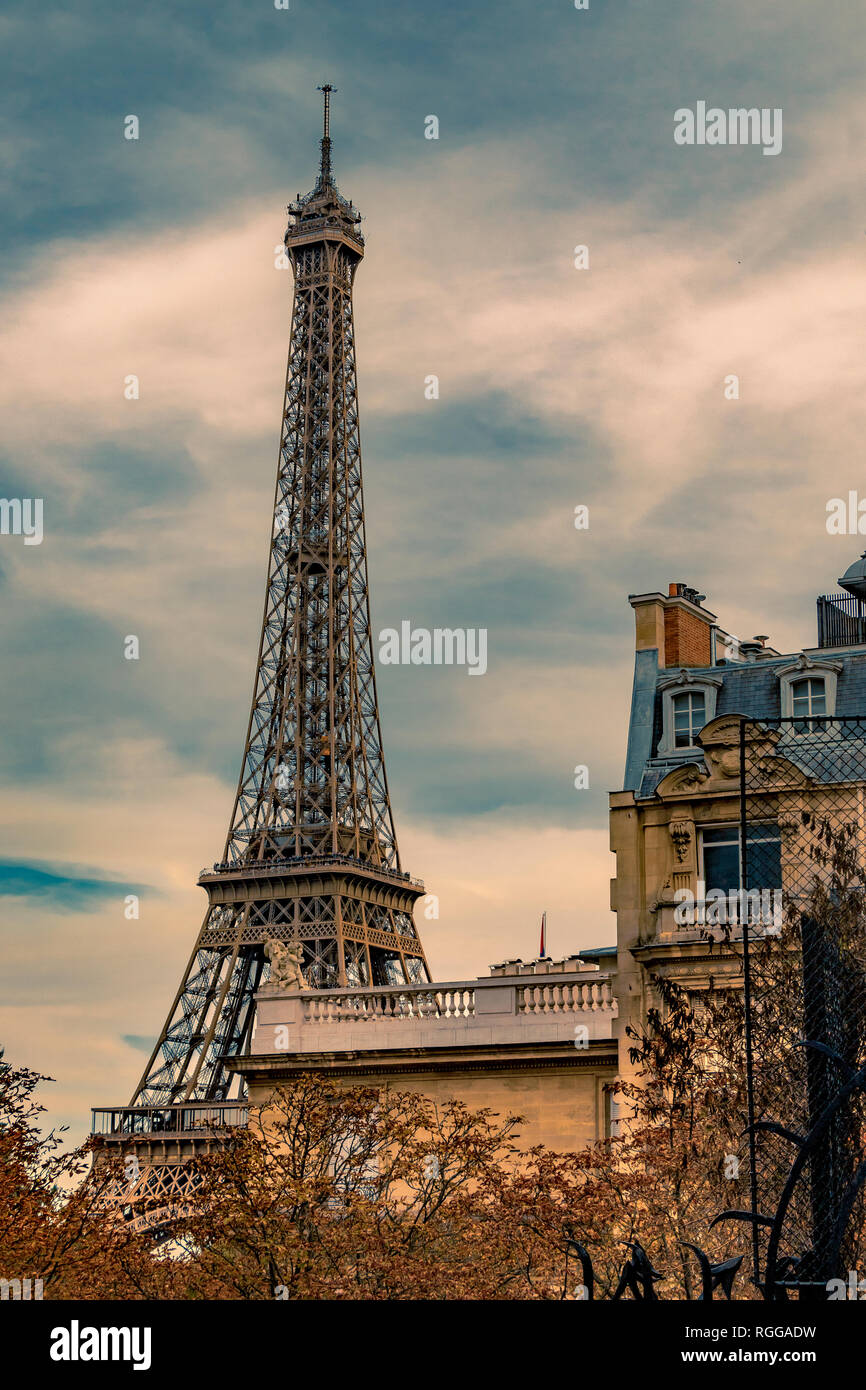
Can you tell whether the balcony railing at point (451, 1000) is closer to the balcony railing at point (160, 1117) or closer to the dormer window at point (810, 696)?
the dormer window at point (810, 696)

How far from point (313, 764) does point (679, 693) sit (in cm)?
6234

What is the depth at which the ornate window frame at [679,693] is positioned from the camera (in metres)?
41.3

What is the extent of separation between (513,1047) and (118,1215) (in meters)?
8.27

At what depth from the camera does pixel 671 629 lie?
44.0 meters

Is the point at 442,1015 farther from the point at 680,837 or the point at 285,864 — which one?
the point at 285,864

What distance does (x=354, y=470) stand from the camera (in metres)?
110

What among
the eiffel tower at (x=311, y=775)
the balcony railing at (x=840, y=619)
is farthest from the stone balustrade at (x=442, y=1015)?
the eiffel tower at (x=311, y=775)

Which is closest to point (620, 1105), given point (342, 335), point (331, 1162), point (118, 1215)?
point (331, 1162)

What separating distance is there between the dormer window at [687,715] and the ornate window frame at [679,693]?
61mm

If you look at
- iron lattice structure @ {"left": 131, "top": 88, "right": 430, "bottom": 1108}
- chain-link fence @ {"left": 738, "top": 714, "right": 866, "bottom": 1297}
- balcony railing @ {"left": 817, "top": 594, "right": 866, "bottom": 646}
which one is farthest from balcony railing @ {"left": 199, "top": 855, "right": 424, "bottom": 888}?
chain-link fence @ {"left": 738, "top": 714, "right": 866, "bottom": 1297}

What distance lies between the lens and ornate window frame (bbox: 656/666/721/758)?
41312mm
